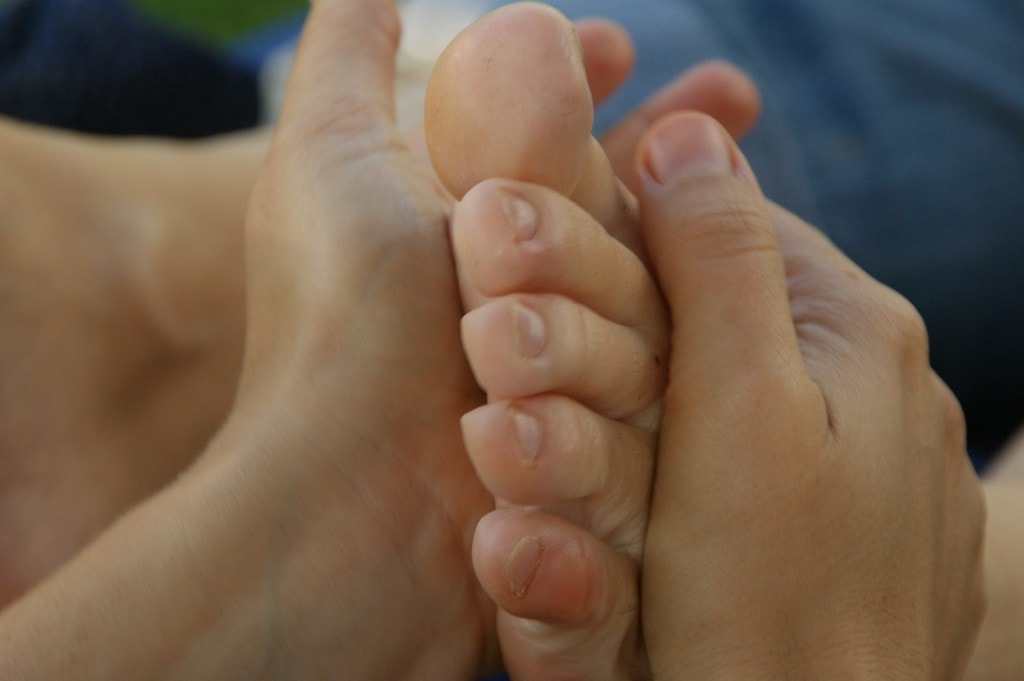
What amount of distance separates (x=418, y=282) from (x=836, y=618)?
245 mm

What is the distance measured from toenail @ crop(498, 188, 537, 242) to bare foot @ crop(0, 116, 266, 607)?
0.34 metres

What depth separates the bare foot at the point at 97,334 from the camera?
66 cm

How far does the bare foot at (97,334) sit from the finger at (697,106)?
0.27 m

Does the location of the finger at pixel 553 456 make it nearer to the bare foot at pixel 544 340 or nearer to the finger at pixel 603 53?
the bare foot at pixel 544 340

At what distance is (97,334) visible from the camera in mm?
689

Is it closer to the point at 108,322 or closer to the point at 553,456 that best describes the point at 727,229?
the point at 553,456

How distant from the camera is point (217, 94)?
1.13 m

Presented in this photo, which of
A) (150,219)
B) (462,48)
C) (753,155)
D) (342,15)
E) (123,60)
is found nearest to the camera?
(462,48)

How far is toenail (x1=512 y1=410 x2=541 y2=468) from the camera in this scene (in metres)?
0.44

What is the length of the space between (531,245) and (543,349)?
4 cm

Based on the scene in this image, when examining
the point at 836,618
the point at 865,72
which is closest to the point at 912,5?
the point at 865,72

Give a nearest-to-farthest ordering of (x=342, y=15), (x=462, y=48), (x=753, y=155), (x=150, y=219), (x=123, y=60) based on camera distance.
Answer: (x=462, y=48)
(x=342, y=15)
(x=150, y=219)
(x=753, y=155)
(x=123, y=60)

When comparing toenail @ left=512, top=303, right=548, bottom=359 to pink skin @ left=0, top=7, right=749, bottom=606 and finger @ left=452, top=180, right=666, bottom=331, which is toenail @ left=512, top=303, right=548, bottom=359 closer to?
finger @ left=452, top=180, right=666, bottom=331

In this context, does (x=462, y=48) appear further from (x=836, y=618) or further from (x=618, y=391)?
(x=836, y=618)
